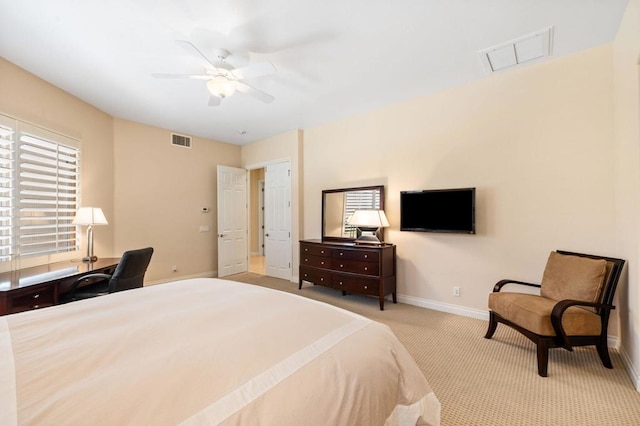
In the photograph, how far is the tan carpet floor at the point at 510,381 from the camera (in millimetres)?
1717

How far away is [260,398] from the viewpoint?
836mm

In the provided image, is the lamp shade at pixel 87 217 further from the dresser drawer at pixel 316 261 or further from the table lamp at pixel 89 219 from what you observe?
the dresser drawer at pixel 316 261

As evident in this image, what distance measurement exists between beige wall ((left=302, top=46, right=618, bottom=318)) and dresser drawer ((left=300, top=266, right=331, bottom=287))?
1074 millimetres

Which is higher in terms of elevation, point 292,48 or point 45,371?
point 292,48

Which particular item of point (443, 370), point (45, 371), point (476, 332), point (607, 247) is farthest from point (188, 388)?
point (607, 247)

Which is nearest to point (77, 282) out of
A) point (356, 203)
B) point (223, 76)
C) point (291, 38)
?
point (223, 76)

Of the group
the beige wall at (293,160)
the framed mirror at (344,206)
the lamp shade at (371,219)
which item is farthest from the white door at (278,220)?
the lamp shade at (371,219)

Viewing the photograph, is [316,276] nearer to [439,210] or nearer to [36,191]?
[439,210]

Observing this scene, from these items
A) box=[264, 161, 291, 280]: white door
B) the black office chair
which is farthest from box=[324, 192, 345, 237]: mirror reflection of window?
the black office chair

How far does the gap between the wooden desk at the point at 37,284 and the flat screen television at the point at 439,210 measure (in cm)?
370

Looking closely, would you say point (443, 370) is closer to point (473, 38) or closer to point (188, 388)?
point (188, 388)

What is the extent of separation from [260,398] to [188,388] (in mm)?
230

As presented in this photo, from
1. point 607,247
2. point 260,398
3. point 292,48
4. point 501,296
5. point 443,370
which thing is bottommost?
point 443,370

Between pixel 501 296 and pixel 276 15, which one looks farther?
pixel 501 296
